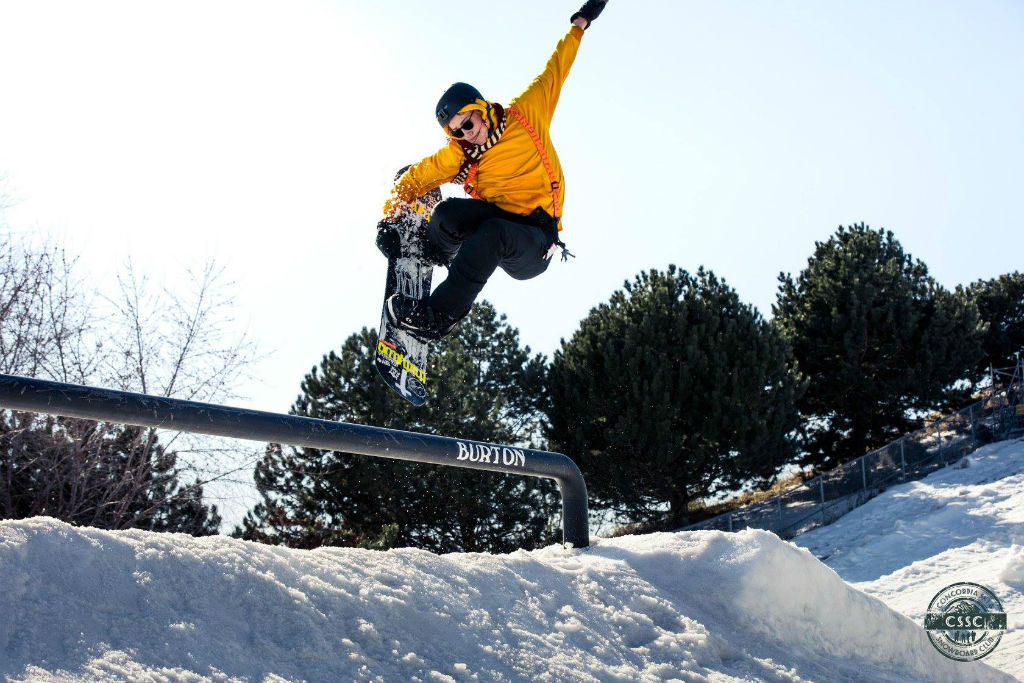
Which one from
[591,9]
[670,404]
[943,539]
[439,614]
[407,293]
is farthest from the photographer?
[670,404]

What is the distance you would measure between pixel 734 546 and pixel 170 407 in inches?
111

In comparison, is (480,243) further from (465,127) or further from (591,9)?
(591,9)

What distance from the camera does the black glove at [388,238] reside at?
5574mm

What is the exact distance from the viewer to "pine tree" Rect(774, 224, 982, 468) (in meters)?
27.8

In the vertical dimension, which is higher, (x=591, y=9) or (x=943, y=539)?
(x=591, y=9)

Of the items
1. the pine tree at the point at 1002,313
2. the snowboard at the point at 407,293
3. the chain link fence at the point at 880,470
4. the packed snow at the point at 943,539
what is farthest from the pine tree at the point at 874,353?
the snowboard at the point at 407,293

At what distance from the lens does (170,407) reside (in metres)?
3.28

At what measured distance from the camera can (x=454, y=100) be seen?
4836mm

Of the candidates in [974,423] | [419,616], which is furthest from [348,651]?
[974,423]

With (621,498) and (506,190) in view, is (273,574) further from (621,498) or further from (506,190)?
(621,498)

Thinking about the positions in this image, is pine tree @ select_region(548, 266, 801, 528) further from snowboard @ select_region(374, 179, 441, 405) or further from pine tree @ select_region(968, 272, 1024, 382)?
snowboard @ select_region(374, 179, 441, 405)

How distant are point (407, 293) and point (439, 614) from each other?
2.79 meters

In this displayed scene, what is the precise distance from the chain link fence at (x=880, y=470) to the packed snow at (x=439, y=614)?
674 inches

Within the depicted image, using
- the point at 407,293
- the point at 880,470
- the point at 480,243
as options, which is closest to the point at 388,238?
the point at 407,293
